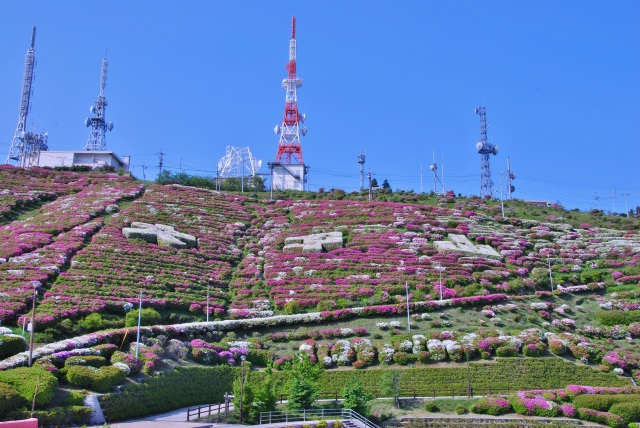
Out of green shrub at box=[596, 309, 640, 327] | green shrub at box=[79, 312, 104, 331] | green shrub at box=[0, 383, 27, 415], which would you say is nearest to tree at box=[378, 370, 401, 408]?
green shrub at box=[79, 312, 104, 331]

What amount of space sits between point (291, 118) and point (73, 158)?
33380 millimetres

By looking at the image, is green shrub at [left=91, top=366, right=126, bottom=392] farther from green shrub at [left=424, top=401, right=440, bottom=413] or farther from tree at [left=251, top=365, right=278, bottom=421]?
green shrub at [left=424, top=401, right=440, bottom=413]

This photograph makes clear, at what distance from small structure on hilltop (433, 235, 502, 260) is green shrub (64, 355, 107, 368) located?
37556 mm

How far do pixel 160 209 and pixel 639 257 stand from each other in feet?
163

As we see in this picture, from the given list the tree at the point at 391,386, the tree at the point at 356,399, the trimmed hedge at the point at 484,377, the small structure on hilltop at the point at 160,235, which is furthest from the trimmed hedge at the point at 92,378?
the small structure on hilltop at the point at 160,235

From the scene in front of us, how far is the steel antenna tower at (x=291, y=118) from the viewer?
99375 mm

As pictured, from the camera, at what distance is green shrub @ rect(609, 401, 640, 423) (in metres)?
34.3

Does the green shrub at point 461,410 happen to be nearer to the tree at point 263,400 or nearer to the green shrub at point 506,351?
the green shrub at point 506,351

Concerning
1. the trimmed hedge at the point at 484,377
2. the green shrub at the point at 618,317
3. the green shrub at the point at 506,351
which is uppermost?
the green shrub at the point at 618,317

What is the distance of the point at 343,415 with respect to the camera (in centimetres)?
3394

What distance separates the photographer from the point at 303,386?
34.5 metres

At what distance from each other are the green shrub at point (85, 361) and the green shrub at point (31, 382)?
2.82m

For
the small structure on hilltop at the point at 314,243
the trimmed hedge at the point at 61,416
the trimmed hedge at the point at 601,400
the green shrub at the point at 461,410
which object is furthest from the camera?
the small structure on hilltop at the point at 314,243

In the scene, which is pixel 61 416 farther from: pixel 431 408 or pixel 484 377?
pixel 484 377
